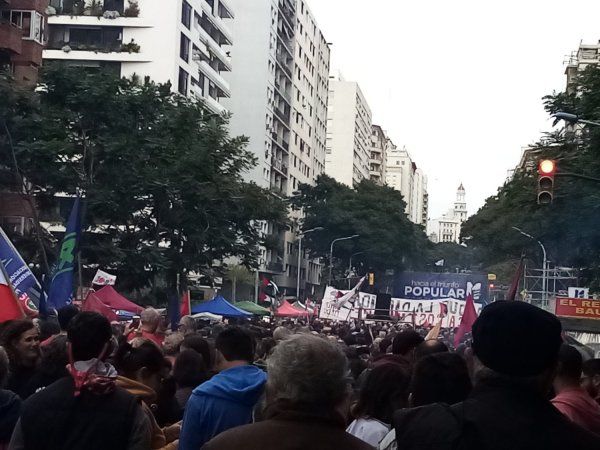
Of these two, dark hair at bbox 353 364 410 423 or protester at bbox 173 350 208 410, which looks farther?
protester at bbox 173 350 208 410

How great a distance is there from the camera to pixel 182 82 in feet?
189

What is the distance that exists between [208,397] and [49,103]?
29601 millimetres

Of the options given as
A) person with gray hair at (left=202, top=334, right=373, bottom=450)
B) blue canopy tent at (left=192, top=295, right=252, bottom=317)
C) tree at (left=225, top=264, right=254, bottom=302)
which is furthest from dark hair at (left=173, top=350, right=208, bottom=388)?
tree at (left=225, top=264, right=254, bottom=302)

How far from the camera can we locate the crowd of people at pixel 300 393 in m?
3.20

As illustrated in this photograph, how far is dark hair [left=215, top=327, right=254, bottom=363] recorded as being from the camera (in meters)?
5.89

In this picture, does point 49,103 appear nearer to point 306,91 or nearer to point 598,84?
point 598,84

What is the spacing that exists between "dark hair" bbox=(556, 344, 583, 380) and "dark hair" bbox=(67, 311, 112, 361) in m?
2.54

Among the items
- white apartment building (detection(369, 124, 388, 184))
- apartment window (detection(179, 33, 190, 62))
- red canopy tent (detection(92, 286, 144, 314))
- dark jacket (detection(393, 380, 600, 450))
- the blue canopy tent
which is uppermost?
white apartment building (detection(369, 124, 388, 184))

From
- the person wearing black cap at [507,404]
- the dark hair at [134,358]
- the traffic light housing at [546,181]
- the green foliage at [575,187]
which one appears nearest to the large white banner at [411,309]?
the green foliage at [575,187]

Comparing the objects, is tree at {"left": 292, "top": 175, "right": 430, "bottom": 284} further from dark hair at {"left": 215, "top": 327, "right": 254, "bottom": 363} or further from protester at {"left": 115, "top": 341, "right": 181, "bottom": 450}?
dark hair at {"left": 215, "top": 327, "right": 254, "bottom": 363}

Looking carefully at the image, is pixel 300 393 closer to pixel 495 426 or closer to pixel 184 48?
pixel 495 426

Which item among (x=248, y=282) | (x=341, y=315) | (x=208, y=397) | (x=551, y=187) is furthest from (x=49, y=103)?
(x=248, y=282)

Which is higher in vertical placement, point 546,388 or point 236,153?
point 236,153

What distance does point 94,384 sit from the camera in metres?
4.77
